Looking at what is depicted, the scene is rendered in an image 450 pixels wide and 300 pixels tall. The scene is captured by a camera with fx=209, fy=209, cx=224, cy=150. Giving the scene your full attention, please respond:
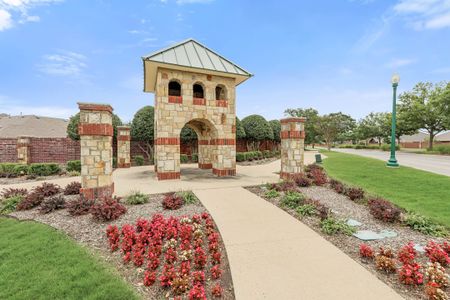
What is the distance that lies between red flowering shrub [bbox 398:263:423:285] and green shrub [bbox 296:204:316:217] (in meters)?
2.50

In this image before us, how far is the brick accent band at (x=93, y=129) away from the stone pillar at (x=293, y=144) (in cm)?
718

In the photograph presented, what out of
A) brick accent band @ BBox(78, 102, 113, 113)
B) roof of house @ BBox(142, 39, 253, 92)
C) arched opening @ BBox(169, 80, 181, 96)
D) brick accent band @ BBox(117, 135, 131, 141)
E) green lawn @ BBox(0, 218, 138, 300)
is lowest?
green lawn @ BBox(0, 218, 138, 300)

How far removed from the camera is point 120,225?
5090 millimetres

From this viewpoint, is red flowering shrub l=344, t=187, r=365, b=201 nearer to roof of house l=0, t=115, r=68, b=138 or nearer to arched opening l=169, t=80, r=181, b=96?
arched opening l=169, t=80, r=181, b=96

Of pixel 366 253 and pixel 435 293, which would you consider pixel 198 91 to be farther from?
pixel 435 293

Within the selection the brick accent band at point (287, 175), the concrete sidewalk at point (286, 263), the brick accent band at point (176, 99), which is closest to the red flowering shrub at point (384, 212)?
the concrete sidewalk at point (286, 263)

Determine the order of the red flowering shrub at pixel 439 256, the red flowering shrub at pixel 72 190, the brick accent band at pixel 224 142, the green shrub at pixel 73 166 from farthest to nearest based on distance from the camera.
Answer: the green shrub at pixel 73 166
the brick accent band at pixel 224 142
the red flowering shrub at pixel 72 190
the red flowering shrub at pixel 439 256

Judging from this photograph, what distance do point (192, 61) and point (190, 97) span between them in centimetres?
180

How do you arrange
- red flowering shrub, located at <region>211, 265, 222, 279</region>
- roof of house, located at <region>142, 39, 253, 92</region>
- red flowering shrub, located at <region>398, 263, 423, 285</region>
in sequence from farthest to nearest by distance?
roof of house, located at <region>142, 39, 253, 92</region>, red flowering shrub, located at <region>211, 265, 222, 279</region>, red flowering shrub, located at <region>398, 263, 423, 285</region>

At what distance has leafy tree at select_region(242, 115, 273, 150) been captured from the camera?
2241 cm

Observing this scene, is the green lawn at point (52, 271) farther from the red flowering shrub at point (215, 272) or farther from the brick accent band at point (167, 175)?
the brick accent band at point (167, 175)

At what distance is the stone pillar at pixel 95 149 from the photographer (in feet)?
21.4

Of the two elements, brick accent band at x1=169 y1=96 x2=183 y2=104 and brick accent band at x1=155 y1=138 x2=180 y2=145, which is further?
brick accent band at x1=169 y1=96 x2=183 y2=104

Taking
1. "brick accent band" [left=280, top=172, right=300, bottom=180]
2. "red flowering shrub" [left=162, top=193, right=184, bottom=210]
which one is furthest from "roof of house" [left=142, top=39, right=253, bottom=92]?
"red flowering shrub" [left=162, top=193, right=184, bottom=210]
